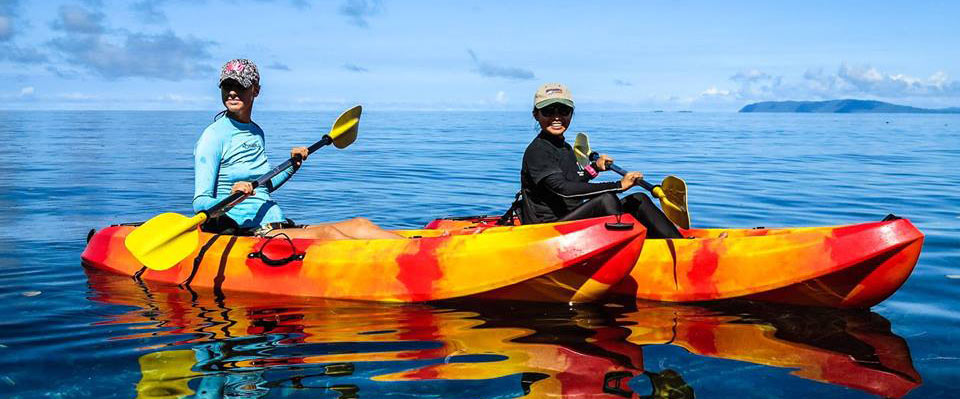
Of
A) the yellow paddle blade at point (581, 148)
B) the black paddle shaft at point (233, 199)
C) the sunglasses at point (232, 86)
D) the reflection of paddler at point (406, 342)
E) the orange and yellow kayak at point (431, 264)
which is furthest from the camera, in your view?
the yellow paddle blade at point (581, 148)

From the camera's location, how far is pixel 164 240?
635cm

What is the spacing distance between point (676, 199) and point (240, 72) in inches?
137

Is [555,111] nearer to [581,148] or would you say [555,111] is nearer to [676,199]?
[676,199]

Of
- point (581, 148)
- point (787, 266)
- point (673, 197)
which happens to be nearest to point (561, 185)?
point (673, 197)

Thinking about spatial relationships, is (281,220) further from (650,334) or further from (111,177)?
(111,177)

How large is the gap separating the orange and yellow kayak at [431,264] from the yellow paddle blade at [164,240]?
0.48 metres

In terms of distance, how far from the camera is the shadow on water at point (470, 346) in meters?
4.28

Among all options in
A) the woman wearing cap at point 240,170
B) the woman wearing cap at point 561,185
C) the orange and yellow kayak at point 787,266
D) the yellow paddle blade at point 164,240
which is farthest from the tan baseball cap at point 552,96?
the yellow paddle blade at point 164,240

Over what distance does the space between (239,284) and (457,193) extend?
8.79m

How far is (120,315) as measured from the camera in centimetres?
598

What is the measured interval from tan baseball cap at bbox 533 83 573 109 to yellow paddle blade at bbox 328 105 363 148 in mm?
2170

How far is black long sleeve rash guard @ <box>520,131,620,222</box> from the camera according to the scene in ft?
20.0

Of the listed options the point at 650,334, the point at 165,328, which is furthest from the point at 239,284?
the point at 650,334

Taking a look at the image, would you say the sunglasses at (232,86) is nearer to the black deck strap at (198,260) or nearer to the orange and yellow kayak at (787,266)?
the black deck strap at (198,260)
